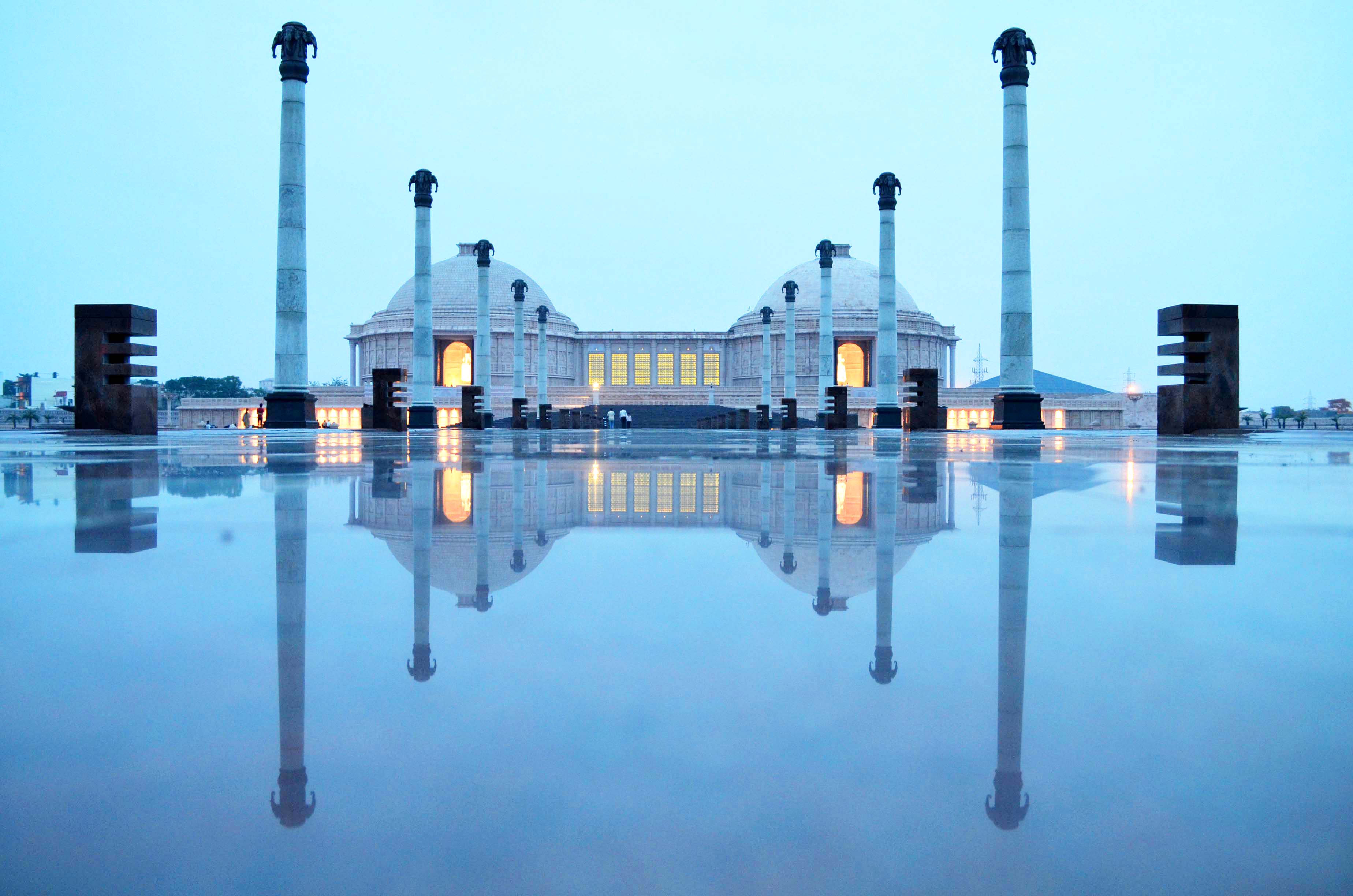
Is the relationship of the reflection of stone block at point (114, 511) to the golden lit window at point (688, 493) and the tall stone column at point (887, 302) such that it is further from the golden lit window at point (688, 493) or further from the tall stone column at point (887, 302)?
the tall stone column at point (887, 302)

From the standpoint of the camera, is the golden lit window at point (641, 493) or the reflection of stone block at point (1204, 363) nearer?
the golden lit window at point (641, 493)

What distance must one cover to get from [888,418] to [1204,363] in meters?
11.5

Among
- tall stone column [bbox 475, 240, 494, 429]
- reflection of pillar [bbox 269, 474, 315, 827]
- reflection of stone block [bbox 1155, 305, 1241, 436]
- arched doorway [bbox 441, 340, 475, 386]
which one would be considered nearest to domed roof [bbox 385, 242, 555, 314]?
arched doorway [bbox 441, 340, 475, 386]

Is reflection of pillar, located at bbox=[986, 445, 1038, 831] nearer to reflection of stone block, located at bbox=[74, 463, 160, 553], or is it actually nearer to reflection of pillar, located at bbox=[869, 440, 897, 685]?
reflection of pillar, located at bbox=[869, 440, 897, 685]

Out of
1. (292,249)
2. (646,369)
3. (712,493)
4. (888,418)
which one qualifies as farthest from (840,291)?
(712,493)

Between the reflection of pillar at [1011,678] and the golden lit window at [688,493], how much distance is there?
1119 mm

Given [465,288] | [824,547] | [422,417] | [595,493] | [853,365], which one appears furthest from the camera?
[853,365]

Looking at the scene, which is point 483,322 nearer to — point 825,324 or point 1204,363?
point 825,324

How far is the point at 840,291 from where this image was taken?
76.8m

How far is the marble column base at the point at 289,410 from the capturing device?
787 inches

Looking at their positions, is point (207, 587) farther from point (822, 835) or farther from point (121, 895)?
point (822, 835)

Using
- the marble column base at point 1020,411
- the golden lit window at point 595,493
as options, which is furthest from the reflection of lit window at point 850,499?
the marble column base at point 1020,411

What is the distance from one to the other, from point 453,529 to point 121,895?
6.42 feet

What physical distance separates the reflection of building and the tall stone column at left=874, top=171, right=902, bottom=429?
20500mm
